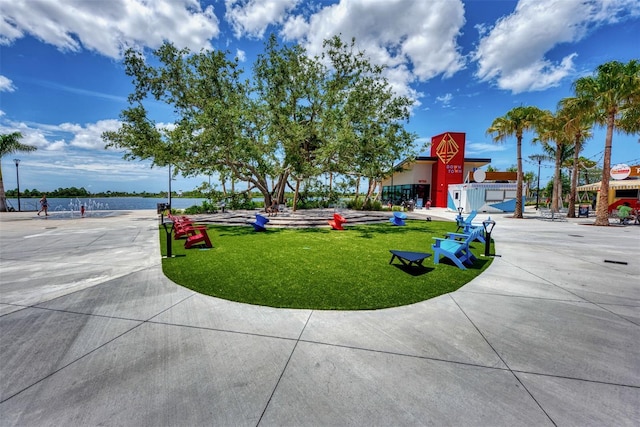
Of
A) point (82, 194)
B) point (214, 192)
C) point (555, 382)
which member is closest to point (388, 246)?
point (555, 382)

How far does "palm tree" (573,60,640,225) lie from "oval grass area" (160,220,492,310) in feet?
51.1

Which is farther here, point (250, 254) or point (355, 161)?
point (355, 161)

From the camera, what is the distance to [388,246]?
1023 cm

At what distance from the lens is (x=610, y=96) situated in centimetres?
1666

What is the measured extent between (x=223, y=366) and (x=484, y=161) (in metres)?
49.1

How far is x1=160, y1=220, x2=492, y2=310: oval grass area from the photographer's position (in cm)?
498

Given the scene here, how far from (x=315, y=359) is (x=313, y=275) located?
10.7 feet

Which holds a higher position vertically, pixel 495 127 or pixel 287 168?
pixel 495 127

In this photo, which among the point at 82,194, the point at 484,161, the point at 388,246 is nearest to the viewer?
the point at 388,246

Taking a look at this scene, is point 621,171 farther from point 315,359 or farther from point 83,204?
point 83,204

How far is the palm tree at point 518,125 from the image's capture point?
2242 centimetres

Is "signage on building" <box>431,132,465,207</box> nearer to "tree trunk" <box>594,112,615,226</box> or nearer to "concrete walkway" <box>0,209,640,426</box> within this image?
"tree trunk" <box>594,112,615,226</box>

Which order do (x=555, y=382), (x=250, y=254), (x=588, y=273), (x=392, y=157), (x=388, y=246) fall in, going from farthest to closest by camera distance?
1. (x=392, y=157)
2. (x=388, y=246)
3. (x=250, y=254)
4. (x=588, y=273)
5. (x=555, y=382)

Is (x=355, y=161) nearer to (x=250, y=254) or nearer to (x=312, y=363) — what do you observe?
(x=250, y=254)
